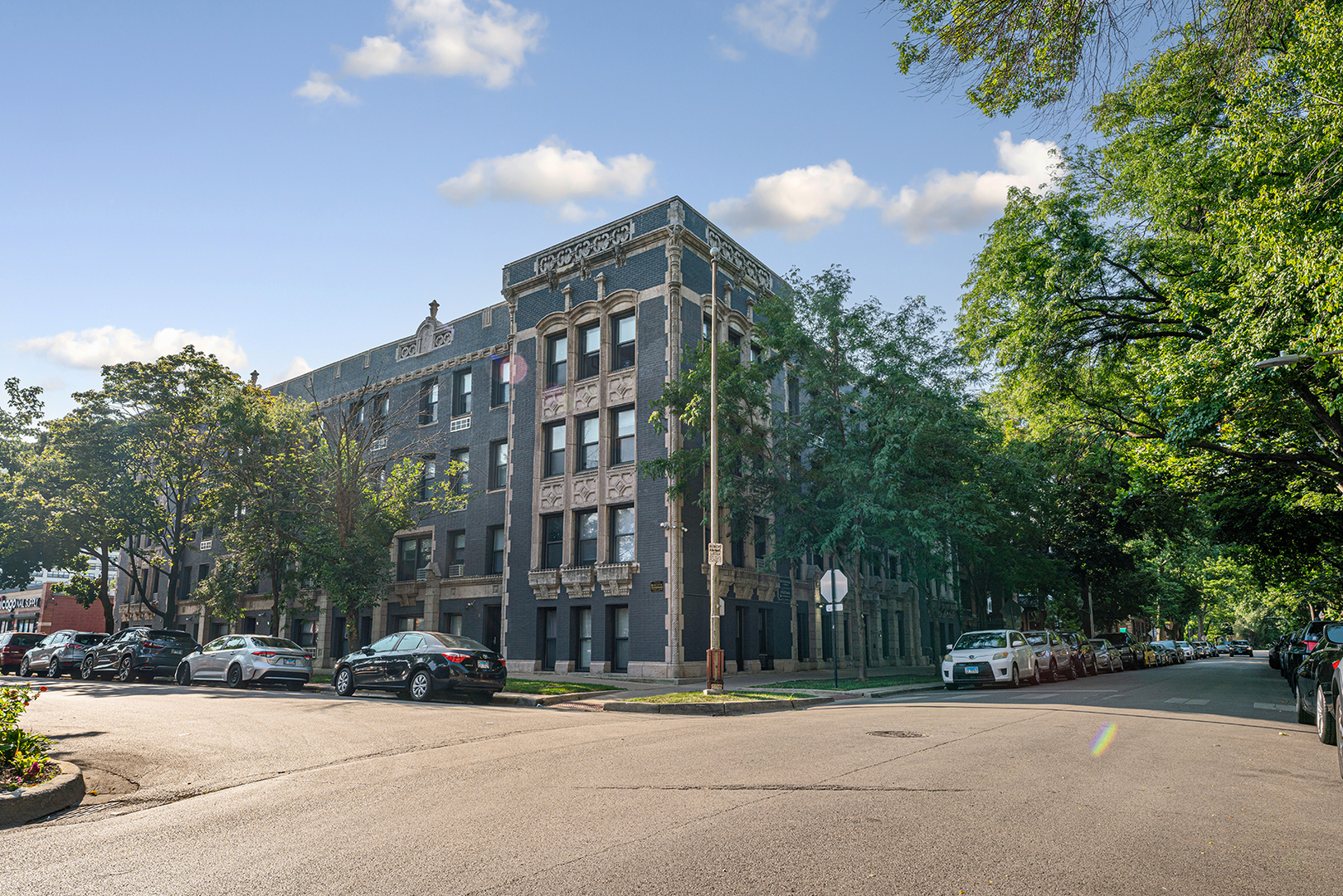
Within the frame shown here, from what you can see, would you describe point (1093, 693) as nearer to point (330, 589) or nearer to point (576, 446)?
point (576, 446)

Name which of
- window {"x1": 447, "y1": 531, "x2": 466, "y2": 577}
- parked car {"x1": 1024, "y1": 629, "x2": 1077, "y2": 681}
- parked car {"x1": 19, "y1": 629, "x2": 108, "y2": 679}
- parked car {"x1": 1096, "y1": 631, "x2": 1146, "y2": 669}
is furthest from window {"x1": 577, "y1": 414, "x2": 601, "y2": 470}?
parked car {"x1": 1096, "y1": 631, "x2": 1146, "y2": 669}

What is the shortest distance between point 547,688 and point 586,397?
11531 millimetres

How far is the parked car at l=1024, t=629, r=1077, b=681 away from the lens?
25.4 meters

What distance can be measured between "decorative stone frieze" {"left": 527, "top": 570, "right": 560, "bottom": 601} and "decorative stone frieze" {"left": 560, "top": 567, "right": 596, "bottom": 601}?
1.08 ft

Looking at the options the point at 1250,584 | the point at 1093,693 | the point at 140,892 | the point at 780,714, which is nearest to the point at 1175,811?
the point at 140,892

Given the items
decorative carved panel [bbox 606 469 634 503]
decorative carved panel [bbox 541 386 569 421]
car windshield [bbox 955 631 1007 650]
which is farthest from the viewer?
decorative carved panel [bbox 541 386 569 421]

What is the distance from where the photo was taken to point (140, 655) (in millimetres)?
26000

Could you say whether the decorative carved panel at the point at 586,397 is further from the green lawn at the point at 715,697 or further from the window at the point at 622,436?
the green lawn at the point at 715,697

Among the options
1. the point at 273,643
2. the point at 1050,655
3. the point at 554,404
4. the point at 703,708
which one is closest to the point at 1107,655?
the point at 1050,655

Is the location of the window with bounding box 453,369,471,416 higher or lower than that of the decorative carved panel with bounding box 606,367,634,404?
higher

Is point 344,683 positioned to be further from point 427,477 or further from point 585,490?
point 427,477

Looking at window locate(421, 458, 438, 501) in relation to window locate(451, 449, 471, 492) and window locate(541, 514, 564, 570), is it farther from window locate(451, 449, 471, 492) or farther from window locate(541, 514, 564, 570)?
window locate(541, 514, 564, 570)

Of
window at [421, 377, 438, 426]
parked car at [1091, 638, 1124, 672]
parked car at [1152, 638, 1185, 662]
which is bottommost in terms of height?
parked car at [1152, 638, 1185, 662]

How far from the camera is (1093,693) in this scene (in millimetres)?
19469
